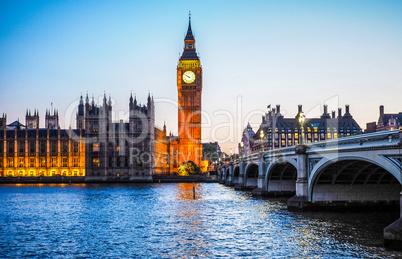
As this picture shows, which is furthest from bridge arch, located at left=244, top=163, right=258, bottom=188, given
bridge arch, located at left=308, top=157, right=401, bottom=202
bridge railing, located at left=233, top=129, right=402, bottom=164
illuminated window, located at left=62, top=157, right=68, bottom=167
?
illuminated window, located at left=62, top=157, right=68, bottom=167

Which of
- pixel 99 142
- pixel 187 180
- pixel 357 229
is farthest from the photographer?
pixel 99 142

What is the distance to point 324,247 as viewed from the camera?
28969 mm

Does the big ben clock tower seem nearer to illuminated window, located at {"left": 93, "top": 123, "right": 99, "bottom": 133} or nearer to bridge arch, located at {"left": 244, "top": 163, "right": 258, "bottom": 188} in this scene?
illuminated window, located at {"left": 93, "top": 123, "right": 99, "bottom": 133}

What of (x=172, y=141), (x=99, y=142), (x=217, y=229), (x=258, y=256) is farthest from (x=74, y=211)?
(x=172, y=141)

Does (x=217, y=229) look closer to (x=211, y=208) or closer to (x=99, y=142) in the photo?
(x=211, y=208)

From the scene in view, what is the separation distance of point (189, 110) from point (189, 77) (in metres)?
13.9

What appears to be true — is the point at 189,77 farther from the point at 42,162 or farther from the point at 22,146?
the point at 22,146

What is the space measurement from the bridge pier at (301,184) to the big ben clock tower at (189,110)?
13873 cm

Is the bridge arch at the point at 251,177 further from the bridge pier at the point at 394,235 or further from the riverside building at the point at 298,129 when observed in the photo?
the riverside building at the point at 298,129

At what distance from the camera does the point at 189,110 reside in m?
188

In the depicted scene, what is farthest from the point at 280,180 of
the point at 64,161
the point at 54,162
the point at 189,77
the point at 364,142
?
the point at 189,77

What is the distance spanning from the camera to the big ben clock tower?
185 metres

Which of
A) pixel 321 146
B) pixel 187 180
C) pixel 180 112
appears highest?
pixel 180 112

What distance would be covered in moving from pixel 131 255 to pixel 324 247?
1149 cm
